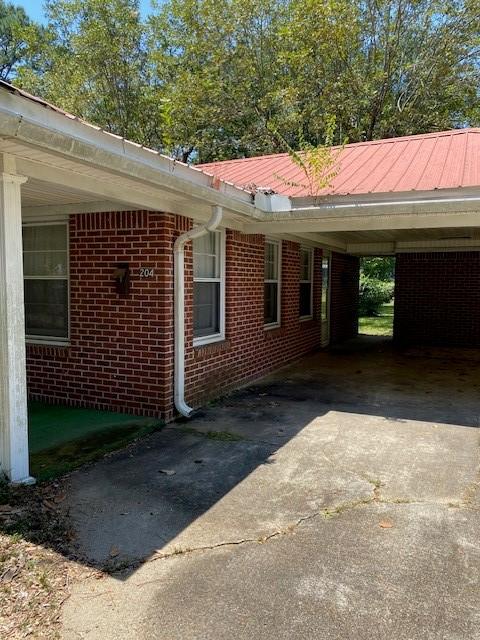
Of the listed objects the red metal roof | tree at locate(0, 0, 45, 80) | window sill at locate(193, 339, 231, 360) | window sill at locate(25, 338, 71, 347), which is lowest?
window sill at locate(193, 339, 231, 360)

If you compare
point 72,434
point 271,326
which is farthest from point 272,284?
point 72,434

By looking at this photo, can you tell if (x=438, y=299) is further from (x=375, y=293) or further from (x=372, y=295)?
(x=375, y=293)

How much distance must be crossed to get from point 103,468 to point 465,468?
3185 millimetres

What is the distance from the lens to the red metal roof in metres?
6.40

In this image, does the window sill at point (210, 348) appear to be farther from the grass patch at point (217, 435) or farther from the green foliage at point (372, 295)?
the green foliage at point (372, 295)

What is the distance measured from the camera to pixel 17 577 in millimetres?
2709

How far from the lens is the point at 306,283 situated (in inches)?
416

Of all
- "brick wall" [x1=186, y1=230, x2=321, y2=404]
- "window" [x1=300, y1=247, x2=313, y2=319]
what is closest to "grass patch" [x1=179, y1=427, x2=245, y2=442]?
"brick wall" [x1=186, y1=230, x2=321, y2=404]

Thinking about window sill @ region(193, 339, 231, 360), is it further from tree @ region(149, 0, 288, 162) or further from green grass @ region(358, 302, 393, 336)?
tree @ region(149, 0, 288, 162)

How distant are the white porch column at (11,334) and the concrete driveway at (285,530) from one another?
54 centimetres

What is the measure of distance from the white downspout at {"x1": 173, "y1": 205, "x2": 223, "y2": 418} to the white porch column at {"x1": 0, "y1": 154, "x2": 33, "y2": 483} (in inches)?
83.7

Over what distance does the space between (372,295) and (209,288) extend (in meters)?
19.1

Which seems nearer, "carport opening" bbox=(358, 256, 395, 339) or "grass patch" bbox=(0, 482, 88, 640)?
"grass patch" bbox=(0, 482, 88, 640)

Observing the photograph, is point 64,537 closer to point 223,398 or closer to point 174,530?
point 174,530
